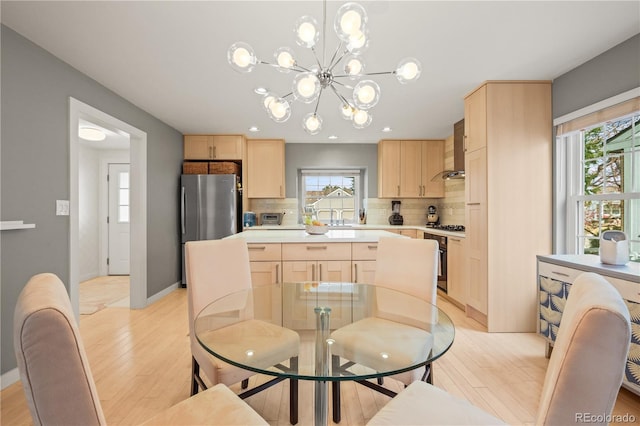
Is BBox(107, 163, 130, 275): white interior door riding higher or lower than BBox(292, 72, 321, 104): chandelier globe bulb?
lower

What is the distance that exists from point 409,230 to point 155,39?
13.2 feet

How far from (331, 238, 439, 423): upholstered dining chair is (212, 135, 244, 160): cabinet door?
11.4 feet

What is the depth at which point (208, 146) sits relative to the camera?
483 centimetres

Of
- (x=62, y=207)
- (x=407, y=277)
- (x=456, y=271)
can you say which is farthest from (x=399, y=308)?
(x=62, y=207)

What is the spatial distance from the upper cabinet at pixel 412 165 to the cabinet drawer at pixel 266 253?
3003 millimetres

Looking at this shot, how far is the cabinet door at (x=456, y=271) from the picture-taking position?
341 cm

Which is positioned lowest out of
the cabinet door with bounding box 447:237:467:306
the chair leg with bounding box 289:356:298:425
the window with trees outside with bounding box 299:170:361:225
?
the chair leg with bounding box 289:356:298:425

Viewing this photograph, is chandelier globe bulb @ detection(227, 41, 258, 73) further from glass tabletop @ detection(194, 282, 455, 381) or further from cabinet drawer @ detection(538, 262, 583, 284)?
cabinet drawer @ detection(538, 262, 583, 284)

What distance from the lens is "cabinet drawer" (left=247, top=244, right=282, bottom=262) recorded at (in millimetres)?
2666

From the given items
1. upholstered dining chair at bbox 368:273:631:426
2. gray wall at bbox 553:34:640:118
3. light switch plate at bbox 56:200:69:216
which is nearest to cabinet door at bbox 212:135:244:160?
light switch plate at bbox 56:200:69:216

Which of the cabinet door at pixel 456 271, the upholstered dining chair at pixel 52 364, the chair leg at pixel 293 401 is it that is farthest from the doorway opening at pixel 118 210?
the cabinet door at pixel 456 271

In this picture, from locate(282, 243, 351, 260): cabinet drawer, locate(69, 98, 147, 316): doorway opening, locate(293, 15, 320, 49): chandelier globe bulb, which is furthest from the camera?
locate(69, 98, 147, 316): doorway opening

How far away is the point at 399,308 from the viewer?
164 centimetres

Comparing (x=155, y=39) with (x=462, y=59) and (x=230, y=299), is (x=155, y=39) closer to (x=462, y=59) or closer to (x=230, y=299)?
(x=230, y=299)
